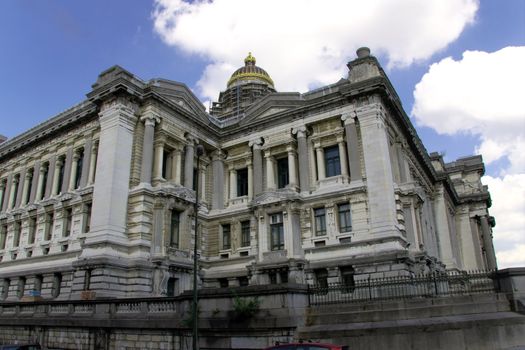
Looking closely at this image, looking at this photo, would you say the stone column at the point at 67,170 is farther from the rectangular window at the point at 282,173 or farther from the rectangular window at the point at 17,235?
the rectangular window at the point at 282,173

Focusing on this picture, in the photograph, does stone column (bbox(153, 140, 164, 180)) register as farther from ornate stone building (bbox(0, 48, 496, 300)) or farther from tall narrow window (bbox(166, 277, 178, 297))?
tall narrow window (bbox(166, 277, 178, 297))

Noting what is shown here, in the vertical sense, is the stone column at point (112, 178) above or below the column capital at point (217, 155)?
below

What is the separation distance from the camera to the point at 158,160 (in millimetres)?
31875

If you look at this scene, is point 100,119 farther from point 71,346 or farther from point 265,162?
point 71,346

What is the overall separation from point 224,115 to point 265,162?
21982 millimetres

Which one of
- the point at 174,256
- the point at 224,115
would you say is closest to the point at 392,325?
the point at 174,256

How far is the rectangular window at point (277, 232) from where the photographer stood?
3209cm

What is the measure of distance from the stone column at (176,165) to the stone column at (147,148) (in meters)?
2.43

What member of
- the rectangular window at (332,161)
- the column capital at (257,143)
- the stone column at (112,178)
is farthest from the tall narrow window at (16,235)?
the rectangular window at (332,161)

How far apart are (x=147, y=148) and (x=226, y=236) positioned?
9715 mm

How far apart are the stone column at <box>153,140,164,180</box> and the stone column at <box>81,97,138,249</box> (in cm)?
197

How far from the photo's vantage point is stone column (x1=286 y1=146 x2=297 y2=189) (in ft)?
109

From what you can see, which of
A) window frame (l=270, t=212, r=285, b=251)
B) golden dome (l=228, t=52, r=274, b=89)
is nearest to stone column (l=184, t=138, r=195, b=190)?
window frame (l=270, t=212, r=285, b=251)

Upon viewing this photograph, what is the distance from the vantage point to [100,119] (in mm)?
31656
